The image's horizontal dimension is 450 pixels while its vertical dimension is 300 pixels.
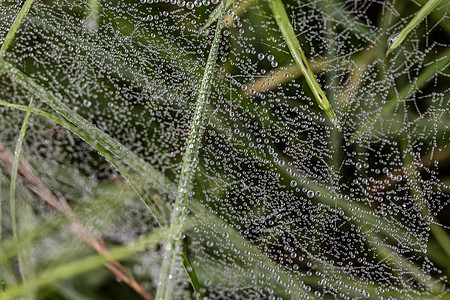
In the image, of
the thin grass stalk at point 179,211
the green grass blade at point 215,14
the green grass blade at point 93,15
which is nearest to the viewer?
the thin grass stalk at point 179,211

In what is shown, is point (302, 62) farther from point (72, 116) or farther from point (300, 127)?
point (72, 116)

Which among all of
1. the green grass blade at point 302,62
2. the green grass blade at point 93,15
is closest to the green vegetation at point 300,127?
the green grass blade at point 93,15

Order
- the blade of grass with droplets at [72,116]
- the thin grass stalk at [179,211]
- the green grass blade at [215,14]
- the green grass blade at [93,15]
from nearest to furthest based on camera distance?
the thin grass stalk at [179,211], the blade of grass with droplets at [72,116], the green grass blade at [215,14], the green grass blade at [93,15]

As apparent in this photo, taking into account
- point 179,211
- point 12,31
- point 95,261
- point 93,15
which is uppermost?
point 93,15

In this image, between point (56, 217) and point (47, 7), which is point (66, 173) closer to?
point (56, 217)

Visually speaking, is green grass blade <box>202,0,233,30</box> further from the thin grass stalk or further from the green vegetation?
the thin grass stalk

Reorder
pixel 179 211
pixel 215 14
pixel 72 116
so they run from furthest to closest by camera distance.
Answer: pixel 215 14 → pixel 72 116 → pixel 179 211

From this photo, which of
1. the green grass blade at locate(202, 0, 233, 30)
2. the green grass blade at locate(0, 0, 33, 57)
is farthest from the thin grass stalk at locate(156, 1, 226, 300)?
the green grass blade at locate(0, 0, 33, 57)

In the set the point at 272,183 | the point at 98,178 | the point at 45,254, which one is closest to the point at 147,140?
the point at 98,178

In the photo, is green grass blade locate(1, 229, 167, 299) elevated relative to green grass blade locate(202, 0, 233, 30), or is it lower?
lower

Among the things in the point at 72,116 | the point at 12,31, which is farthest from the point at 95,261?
the point at 12,31

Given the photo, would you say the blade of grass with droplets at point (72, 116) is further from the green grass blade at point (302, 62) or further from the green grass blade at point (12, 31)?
the green grass blade at point (302, 62)
